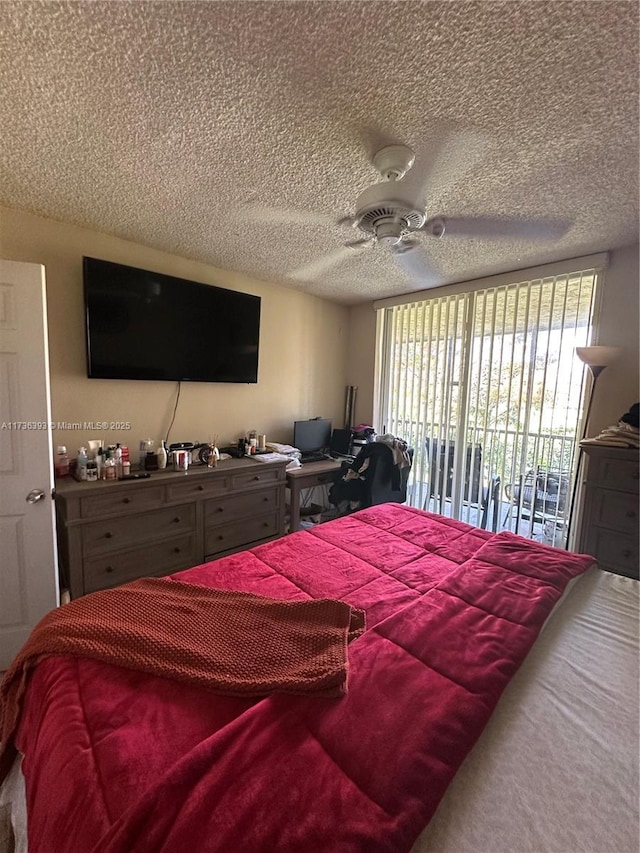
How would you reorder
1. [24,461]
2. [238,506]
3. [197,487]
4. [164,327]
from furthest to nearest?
[238,506] → [164,327] → [197,487] → [24,461]

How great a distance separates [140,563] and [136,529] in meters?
0.24

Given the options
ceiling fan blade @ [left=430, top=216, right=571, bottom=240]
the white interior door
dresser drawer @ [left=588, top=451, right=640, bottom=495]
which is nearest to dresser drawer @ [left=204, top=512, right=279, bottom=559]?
the white interior door

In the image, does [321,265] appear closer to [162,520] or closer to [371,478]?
[371,478]

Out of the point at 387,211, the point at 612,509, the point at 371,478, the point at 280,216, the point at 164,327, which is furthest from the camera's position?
the point at 371,478

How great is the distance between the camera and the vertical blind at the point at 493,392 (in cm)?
275

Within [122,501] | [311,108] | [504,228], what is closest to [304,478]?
[122,501]

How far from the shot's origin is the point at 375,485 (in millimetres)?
3021

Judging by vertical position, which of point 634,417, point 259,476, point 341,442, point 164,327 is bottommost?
point 259,476

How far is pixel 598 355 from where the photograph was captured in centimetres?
233

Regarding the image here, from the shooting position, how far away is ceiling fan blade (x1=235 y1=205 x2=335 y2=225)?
79.8 inches

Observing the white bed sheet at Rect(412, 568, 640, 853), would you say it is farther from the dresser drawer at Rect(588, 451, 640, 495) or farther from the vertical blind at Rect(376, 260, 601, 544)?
the vertical blind at Rect(376, 260, 601, 544)

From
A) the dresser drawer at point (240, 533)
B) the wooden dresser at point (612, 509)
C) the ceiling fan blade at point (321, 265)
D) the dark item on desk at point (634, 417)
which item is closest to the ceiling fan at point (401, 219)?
the ceiling fan blade at point (321, 265)

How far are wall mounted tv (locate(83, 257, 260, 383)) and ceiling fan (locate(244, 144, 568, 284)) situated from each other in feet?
3.20

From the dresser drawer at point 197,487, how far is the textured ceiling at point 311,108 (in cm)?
167
